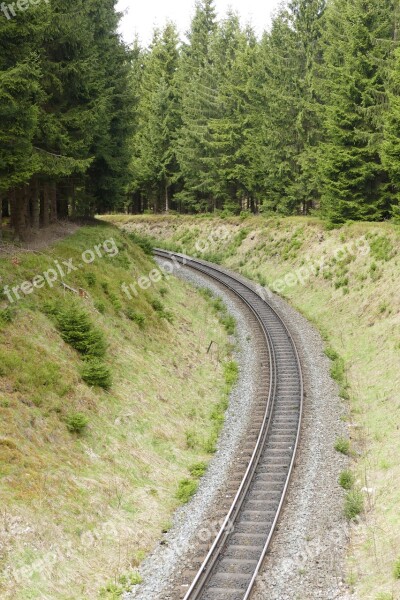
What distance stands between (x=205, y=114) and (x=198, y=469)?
4411cm

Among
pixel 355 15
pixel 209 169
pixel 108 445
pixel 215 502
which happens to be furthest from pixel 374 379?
pixel 209 169

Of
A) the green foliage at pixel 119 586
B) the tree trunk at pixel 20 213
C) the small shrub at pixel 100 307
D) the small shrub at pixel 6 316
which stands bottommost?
the green foliage at pixel 119 586

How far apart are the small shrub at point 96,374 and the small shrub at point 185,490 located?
4.28m

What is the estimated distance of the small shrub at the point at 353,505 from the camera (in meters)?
13.6

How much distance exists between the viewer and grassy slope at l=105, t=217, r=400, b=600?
12789mm

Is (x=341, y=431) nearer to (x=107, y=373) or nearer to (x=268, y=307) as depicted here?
(x=107, y=373)

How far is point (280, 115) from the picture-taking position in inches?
1735

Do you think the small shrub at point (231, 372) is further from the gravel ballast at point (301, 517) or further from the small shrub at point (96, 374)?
the small shrub at point (96, 374)

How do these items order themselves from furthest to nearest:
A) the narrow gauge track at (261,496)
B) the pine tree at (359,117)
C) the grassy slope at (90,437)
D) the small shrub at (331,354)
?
the pine tree at (359,117) < the small shrub at (331,354) < the narrow gauge track at (261,496) < the grassy slope at (90,437)

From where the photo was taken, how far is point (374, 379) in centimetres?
2234

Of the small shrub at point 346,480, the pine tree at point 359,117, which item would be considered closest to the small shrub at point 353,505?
the small shrub at point 346,480

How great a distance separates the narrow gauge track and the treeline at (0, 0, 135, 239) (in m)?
12.7

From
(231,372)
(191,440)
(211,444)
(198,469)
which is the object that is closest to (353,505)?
(198,469)

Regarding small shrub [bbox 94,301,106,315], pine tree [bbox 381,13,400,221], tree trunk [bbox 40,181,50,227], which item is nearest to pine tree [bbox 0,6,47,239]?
small shrub [bbox 94,301,106,315]
